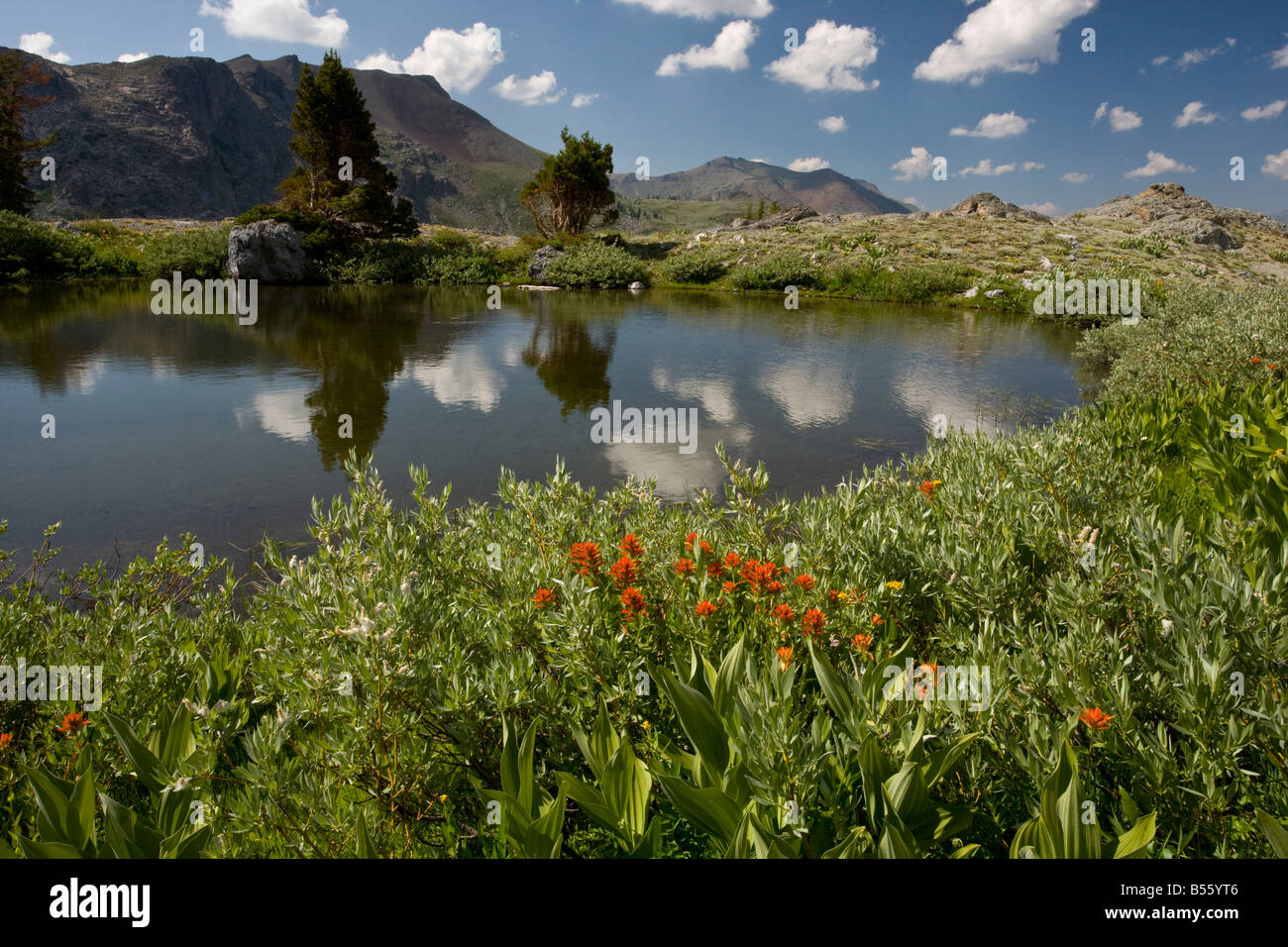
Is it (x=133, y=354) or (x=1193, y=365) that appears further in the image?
(x=133, y=354)

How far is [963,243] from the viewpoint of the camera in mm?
33438

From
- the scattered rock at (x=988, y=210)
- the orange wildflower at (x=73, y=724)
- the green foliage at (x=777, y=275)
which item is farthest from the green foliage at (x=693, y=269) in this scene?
the orange wildflower at (x=73, y=724)

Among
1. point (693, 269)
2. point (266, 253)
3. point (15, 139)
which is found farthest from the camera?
point (15, 139)

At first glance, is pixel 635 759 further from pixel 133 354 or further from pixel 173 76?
pixel 173 76

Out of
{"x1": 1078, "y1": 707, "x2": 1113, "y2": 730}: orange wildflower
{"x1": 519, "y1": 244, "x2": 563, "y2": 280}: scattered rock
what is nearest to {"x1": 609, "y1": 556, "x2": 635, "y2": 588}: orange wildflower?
{"x1": 1078, "y1": 707, "x2": 1113, "y2": 730}: orange wildflower

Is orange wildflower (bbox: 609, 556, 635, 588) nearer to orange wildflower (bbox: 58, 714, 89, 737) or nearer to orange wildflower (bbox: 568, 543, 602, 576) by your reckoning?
orange wildflower (bbox: 568, 543, 602, 576)

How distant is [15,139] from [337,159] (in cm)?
1970

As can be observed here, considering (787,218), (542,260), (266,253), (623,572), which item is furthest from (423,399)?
(787,218)

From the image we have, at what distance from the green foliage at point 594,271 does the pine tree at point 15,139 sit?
27.7m

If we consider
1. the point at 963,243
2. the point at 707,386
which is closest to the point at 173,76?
the point at 963,243

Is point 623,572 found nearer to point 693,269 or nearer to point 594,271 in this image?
point 594,271

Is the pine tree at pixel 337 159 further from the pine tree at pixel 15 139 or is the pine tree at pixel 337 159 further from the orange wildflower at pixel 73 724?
the orange wildflower at pixel 73 724

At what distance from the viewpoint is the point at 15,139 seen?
37844 millimetres
